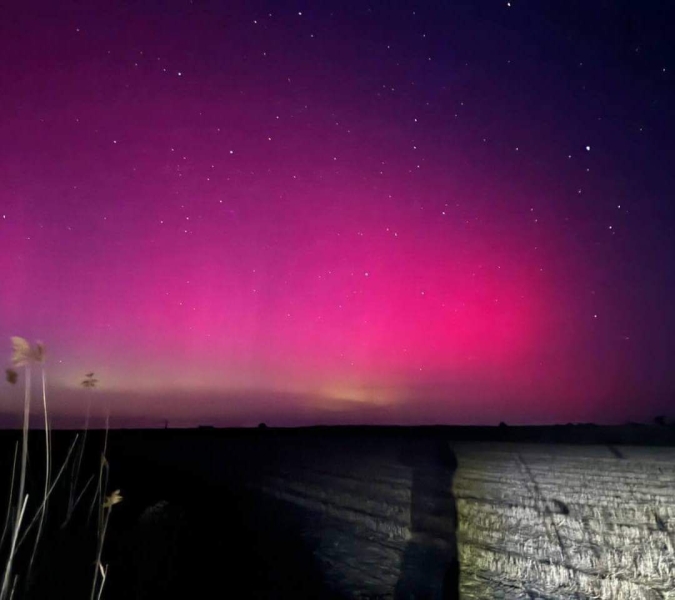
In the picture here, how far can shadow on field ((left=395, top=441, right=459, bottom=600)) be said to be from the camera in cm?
509

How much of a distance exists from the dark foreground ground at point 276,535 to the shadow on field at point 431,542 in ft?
0.05

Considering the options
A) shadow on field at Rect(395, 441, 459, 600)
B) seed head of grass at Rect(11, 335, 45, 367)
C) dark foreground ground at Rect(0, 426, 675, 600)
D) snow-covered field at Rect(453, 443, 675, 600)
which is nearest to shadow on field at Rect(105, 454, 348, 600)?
dark foreground ground at Rect(0, 426, 675, 600)

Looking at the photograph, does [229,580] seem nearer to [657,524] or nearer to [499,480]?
[499,480]

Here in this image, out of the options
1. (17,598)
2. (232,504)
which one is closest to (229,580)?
(17,598)

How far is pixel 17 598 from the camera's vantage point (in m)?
4.75

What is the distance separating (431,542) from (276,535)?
2.34 metres

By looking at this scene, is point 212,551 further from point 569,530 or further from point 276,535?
point 569,530

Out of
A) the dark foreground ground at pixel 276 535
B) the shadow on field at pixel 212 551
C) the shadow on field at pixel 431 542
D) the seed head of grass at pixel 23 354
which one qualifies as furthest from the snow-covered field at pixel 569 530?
the seed head of grass at pixel 23 354

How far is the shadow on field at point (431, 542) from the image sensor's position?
16.7 ft

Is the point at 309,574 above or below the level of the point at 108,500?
below

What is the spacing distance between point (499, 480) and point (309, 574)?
3506 mm

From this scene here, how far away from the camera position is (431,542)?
5977mm

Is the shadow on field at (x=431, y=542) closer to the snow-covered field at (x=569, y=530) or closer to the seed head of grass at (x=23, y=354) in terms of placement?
the snow-covered field at (x=569, y=530)

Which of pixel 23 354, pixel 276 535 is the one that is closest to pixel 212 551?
pixel 276 535
